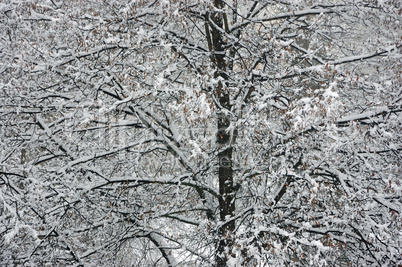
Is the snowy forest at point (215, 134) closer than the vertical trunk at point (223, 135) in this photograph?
Yes

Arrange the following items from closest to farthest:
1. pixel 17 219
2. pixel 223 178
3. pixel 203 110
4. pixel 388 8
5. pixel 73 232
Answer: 1. pixel 17 219
2. pixel 203 110
3. pixel 388 8
4. pixel 73 232
5. pixel 223 178

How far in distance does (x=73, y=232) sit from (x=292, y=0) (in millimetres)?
4963

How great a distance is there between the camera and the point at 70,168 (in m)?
4.62

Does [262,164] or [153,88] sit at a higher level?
[153,88]

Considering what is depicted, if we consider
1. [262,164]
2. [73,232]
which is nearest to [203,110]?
[262,164]

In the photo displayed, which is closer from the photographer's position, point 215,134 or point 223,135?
point 215,134

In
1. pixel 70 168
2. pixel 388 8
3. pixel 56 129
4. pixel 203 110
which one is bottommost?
pixel 70 168

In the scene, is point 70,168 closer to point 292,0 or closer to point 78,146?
point 78,146

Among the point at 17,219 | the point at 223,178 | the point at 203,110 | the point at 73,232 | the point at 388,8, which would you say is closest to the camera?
the point at 17,219

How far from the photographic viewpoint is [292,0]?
4.53 metres

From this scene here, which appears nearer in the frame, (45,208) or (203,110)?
(203,110)

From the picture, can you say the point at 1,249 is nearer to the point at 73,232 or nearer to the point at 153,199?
the point at 73,232

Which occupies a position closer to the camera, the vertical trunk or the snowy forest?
the snowy forest

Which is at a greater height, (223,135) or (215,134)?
(215,134)
